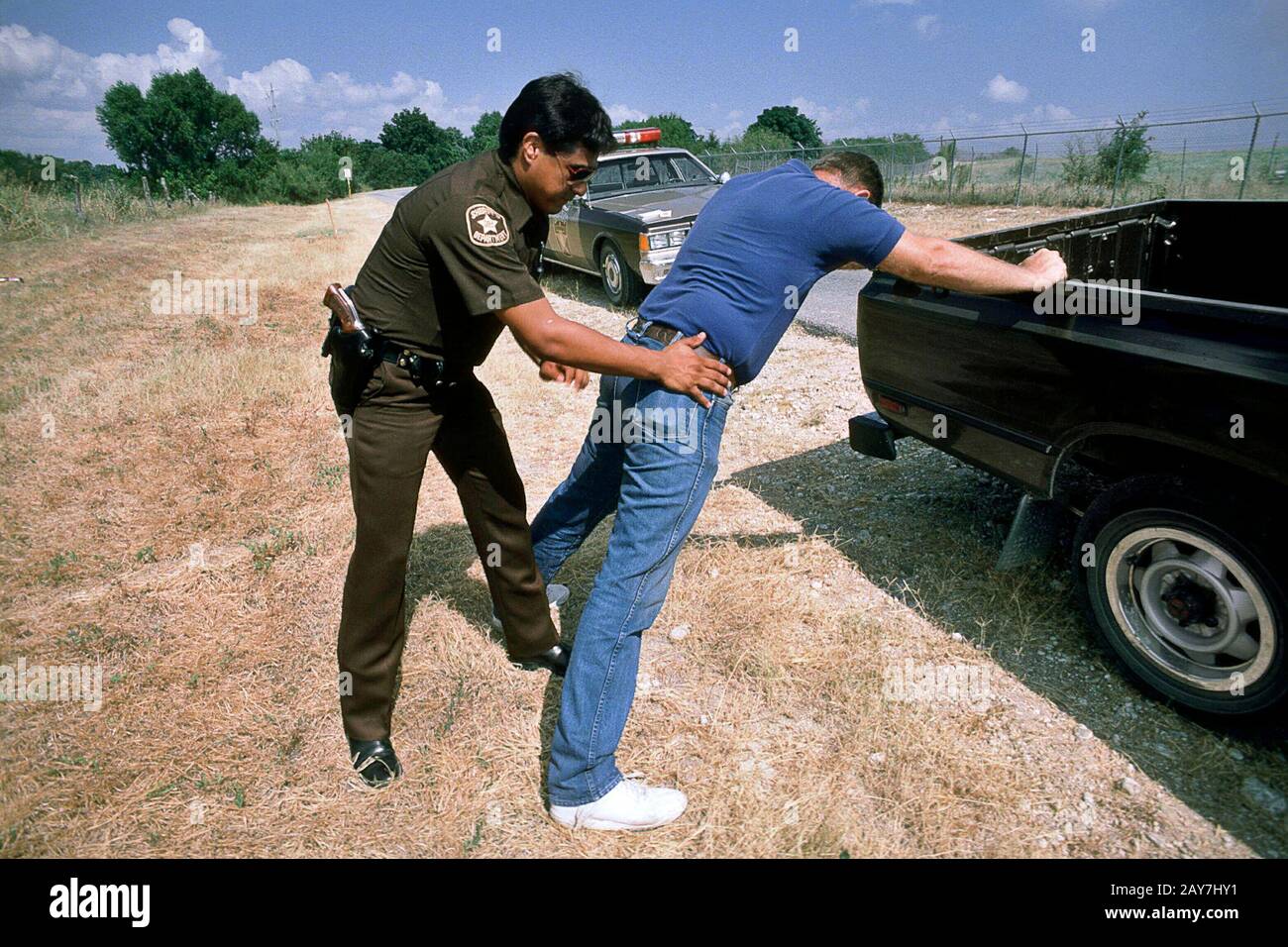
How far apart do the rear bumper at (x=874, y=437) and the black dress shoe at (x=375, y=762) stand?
248 centimetres

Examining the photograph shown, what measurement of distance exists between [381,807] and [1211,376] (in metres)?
2.83

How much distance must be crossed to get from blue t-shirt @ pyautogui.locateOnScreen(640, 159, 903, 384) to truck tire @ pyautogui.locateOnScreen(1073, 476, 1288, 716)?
1.26m

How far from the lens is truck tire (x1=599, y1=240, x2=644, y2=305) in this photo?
8.85 m

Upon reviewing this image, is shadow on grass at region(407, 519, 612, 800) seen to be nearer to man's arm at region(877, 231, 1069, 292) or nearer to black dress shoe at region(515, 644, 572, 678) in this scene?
black dress shoe at region(515, 644, 572, 678)

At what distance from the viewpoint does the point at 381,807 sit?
8.00 ft

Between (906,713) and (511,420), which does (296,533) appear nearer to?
(511,420)

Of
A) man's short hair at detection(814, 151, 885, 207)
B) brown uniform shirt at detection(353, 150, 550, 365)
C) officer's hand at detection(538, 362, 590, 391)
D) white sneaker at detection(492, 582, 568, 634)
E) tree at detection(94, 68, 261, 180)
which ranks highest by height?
tree at detection(94, 68, 261, 180)

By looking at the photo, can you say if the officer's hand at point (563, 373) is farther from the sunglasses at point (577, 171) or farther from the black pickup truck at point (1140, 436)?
the black pickup truck at point (1140, 436)

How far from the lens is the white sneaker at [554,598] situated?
10.8 feet

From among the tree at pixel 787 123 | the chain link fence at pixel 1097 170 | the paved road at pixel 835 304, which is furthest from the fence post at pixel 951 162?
the tree at pixel 787 123

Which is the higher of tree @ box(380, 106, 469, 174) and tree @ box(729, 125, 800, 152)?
tree @ box(380, 106, 469, 174)

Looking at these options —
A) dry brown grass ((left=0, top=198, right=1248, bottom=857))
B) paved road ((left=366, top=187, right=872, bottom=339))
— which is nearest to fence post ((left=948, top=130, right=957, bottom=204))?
paved road ((left=366, top=187, right=872, bottom=339))

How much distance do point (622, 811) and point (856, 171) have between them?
2117mm
